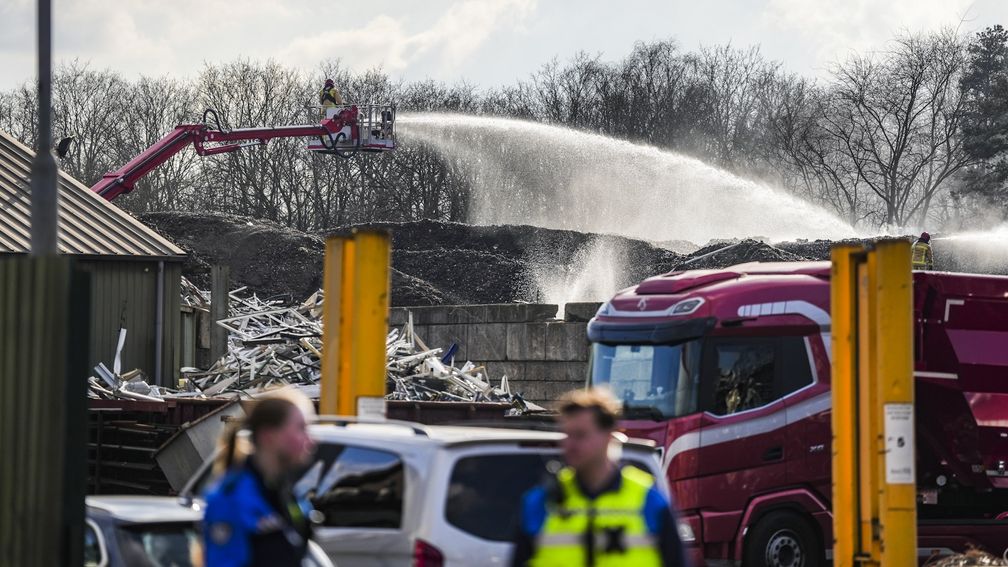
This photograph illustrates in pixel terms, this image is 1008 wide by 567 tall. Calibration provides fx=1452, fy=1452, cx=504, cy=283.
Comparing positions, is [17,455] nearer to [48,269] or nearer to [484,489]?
[48,269]

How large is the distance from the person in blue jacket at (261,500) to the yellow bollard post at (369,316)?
18.6 feet

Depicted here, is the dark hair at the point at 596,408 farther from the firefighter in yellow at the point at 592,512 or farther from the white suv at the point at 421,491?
the white suv at the point at 421,491

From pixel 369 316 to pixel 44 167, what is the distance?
305 centimetres

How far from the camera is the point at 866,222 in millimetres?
70812

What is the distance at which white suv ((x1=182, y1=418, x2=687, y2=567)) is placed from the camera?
24.2 ft

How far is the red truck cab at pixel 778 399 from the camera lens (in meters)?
14.2

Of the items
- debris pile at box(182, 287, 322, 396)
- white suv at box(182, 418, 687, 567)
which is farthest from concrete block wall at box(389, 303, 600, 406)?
white suv at box(182, 418, 687, 567)

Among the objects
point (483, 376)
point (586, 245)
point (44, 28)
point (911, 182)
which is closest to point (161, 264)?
point (483, 376)

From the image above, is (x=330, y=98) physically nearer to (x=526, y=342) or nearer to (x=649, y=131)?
(x=526, y=342)

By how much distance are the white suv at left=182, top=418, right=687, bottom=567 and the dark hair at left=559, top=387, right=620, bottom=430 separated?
2268 millimetres

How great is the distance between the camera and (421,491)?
24.6 ft

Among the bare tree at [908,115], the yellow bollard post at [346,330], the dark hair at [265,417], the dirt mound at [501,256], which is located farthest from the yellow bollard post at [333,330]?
the bare tree at [908,115]

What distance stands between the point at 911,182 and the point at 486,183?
19851 millimetres

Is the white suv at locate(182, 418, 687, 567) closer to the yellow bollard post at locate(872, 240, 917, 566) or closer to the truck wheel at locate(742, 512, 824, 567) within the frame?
the yellow bollard post at locate(872, 240, 917, 566)
